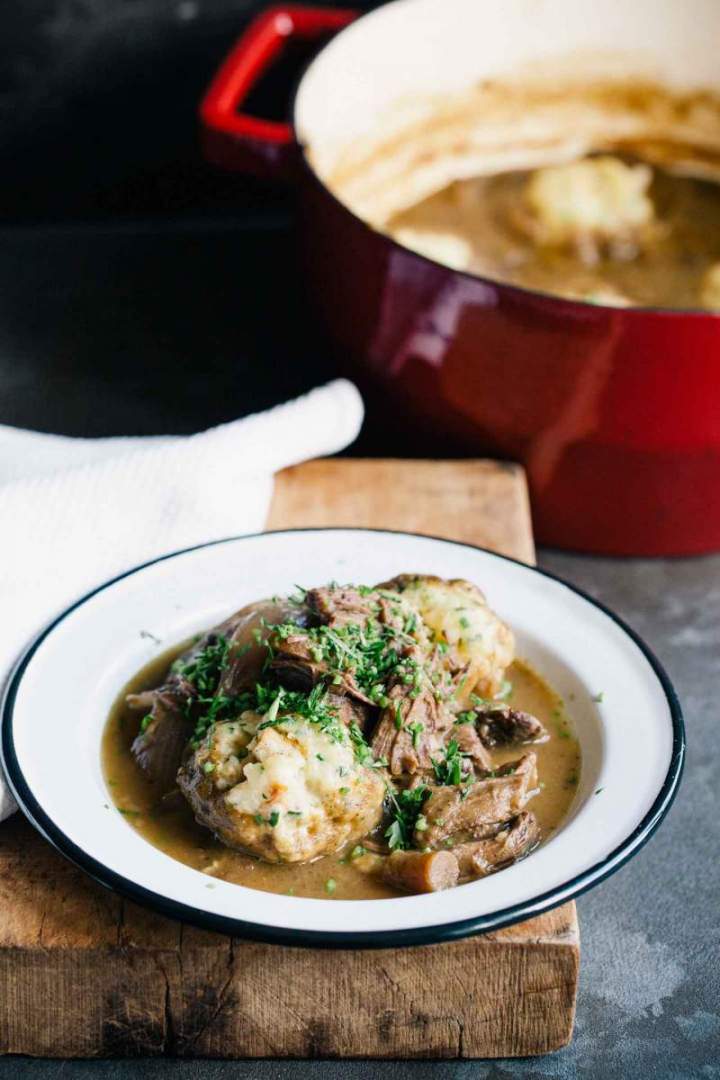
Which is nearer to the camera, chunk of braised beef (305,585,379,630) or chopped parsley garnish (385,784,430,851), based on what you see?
chopped parsley garnish (385,784,430,851)

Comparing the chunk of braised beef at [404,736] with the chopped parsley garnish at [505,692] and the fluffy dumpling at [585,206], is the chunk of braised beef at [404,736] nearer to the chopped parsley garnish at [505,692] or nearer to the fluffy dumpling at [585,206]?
the chopped parsley garnish at [505,692]

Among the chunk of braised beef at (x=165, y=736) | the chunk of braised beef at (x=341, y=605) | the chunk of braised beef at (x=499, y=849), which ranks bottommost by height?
the chunk of braised beef at (x=165, y=736)

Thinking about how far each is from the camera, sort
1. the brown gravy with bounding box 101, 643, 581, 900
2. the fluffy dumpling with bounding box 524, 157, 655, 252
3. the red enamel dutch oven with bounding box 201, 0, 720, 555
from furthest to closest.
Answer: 1. the fluffy dumpling with bounding box 524, 157, 655, 252
2. the red enamel dutch oven with bounding box 201, 0, 720, 555
3. the brown gravy with bounding box 101, 643, 581, 900

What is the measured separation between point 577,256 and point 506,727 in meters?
1.22

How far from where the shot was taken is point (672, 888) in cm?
167

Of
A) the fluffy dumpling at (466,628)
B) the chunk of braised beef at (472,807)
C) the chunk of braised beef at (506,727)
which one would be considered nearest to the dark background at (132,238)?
the fluffy dumpling at (466,628)

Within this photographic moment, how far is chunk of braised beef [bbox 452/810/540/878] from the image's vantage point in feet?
4.65

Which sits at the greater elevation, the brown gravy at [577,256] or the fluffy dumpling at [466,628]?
the fluffy dumpling at [466,628]

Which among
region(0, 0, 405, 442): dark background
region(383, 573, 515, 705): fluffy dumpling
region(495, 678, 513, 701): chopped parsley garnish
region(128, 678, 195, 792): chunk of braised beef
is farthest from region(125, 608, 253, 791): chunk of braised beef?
region(0, 0, 405, 442): dark background

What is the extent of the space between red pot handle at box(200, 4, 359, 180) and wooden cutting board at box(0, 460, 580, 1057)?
4.21ft

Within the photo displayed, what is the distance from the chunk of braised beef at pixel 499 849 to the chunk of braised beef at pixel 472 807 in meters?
0.02

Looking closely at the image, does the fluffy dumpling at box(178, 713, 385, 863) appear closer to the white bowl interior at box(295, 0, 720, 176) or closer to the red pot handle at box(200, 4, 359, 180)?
the red pot handle at box(200, 4, 359, 180)

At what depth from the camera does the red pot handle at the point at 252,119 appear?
221cm

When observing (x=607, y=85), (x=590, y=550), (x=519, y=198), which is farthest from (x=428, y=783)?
(x=607, y=85)
